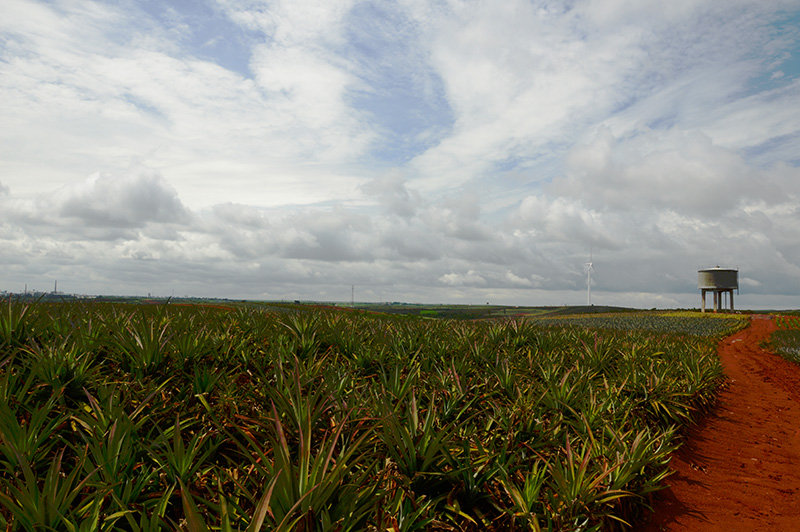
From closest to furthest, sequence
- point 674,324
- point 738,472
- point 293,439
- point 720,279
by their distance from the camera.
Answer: point 293,439
point 738,472
point 674,324
point 720,279

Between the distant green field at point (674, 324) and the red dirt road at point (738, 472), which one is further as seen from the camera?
the distant green field at point (674, 324)

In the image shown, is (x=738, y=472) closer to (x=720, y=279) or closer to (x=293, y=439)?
(x=293, y=439)

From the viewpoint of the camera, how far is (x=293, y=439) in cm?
448

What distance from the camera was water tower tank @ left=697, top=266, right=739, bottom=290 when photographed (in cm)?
5544

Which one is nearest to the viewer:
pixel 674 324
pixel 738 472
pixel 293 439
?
pixel 293 439

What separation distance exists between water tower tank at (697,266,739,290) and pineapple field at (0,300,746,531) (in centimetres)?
5924

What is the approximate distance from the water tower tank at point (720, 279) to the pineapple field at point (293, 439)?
59242 mm

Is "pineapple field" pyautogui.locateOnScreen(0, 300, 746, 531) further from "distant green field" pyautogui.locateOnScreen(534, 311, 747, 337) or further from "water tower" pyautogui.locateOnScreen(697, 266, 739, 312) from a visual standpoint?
"water tower" pyautogui.locateOnScreen(697, 266, 739, 312)

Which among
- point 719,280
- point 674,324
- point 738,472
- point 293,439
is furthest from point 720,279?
point 293,439

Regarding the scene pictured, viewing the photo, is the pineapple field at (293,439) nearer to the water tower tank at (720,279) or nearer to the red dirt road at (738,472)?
the red dirt road at (738,472)

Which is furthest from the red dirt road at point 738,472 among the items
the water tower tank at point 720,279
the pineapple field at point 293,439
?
the water tower tank at point 720,279

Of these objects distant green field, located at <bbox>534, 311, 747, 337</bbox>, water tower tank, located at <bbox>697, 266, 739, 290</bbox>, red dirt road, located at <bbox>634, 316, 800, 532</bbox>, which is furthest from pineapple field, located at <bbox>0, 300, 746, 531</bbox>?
water tower tank, located at <bbox>697, 266, 739, 290</bbox>

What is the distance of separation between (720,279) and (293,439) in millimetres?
65613

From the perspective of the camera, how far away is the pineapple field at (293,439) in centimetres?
311
